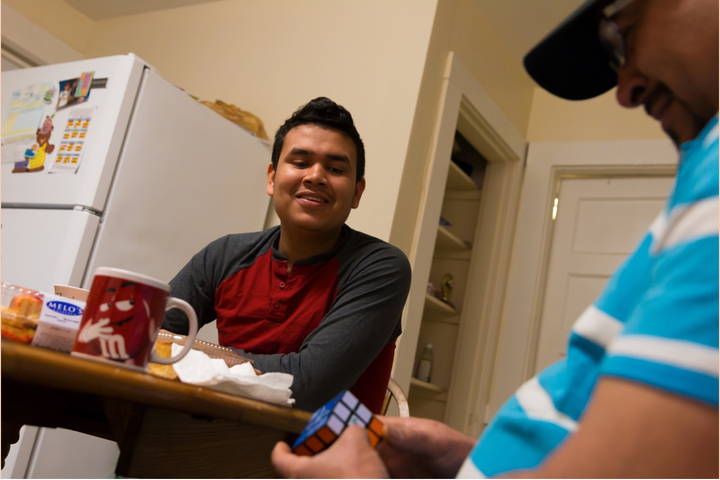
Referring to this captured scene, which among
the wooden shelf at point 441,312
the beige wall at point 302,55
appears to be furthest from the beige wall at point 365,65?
the wooden shelf at point 441,312

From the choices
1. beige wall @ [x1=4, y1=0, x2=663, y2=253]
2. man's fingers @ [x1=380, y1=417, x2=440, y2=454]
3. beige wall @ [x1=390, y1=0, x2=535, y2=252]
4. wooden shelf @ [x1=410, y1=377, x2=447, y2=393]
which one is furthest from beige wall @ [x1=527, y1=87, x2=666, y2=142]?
man's fingers @ [x1=380, y1=417, x2=440, y2=454]

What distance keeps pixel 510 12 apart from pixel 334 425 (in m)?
Result: 2.88

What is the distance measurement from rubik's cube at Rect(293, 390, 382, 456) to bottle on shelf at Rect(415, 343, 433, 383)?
276 cm

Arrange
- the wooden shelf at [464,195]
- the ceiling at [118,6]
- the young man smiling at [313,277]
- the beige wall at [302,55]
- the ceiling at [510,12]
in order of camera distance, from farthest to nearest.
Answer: the wooden shelf at [464,195], the ceiling at [118,6], the ceiling at [510,12], the beige wall at [302,55], the young man smiling at [313,277]

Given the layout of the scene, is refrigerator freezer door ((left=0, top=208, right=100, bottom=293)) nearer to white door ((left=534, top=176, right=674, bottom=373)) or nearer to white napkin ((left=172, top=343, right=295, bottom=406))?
white napkin ((left=172, top=343, right=295, bottom=406))

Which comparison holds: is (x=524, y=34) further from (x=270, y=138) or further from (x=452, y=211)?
(x=270, y=138)

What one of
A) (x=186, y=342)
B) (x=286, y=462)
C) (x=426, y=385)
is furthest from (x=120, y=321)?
(x=426, y=385)

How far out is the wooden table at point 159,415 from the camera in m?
0.51

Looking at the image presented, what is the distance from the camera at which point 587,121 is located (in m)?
3.25

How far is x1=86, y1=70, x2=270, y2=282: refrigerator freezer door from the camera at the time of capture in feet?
6.96

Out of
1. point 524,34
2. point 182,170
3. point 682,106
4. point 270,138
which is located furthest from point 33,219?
point 524,34

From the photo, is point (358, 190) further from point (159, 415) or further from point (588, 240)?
point (588, 240)

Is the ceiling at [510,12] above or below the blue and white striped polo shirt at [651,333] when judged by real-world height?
above

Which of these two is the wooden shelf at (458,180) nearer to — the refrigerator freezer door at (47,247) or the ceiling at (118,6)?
the ceiling at (118,6)
